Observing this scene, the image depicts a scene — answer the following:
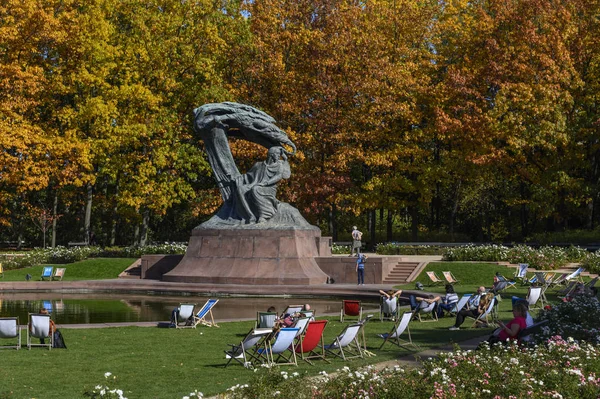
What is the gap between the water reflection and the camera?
22859mm

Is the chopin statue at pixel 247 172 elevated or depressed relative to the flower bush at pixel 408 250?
elevated

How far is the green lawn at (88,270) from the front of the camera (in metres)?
36.8

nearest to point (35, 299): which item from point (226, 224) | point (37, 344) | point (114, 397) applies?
point (226, 224)

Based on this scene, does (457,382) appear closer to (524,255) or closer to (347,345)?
(347,345)

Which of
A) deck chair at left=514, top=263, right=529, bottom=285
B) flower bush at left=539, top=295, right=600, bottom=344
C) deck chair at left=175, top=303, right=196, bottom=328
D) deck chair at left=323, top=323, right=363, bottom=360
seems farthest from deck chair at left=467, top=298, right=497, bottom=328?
Result: deck chair at left=514, top=263, right=529, bottom=285

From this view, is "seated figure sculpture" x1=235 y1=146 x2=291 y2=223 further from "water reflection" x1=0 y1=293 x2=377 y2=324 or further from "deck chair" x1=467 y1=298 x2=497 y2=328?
"deck chair" x1=467 y1=298 x2=497 y2=328

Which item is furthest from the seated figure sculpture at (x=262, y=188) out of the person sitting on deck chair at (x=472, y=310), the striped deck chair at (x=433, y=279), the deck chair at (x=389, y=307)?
the person sitting on deck chair at (x=472, y=310)

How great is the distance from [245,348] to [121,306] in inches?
A: 510

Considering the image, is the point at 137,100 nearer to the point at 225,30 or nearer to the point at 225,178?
the point at 225,30

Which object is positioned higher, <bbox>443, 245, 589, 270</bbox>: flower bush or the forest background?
the forest background

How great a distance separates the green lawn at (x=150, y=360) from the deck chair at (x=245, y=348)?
0.15 m

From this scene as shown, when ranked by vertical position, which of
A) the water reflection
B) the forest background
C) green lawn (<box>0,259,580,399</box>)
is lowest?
the water reflection

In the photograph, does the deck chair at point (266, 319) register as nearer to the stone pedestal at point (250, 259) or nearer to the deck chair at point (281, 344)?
the deck chair at point (281, 344)

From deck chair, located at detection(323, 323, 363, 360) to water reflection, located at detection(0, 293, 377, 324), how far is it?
687 cm
